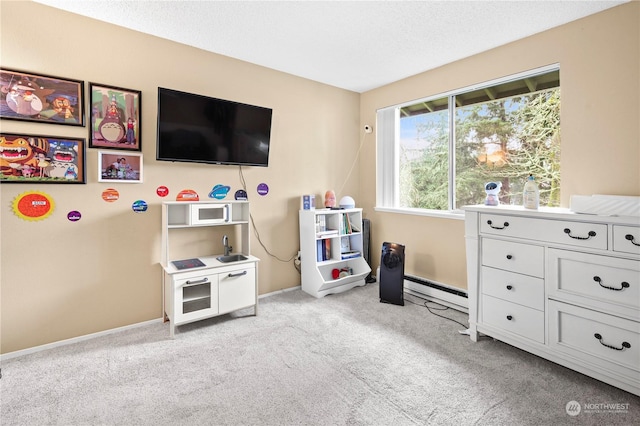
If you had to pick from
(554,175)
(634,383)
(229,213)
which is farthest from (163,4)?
(634,383)

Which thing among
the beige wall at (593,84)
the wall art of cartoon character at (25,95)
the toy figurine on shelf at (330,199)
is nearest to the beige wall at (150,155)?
the beige wall at (593,84)

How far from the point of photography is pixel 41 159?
89.1 inches

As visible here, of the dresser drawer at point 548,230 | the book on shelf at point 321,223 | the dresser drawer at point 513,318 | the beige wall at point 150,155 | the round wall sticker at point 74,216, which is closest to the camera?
the dresser drawer at point 548,230

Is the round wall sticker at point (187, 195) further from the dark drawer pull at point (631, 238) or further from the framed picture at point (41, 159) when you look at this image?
the dark drawer pull at point (631, 238)

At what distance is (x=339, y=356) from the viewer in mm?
2240

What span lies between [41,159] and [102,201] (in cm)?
47

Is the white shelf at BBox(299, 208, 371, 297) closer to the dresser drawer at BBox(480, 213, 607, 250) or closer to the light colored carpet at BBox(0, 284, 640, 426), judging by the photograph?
the light colored carpet at BBox(0, 284, 640, 426)

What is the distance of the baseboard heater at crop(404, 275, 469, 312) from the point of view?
3047mm

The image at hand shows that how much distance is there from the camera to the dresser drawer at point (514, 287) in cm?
211

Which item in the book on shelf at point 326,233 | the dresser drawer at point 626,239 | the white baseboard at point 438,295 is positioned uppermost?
the dresser drawer at point 626,239

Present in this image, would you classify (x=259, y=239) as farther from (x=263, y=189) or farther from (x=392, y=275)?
(x=392, y=275)

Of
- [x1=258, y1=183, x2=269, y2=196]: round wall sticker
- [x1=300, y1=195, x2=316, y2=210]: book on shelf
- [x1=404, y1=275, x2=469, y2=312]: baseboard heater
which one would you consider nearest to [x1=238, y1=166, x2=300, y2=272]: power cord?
[x1=258, y1=183, x2=269, y2=196]: round wall sticker

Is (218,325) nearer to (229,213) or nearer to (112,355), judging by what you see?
(112,355)

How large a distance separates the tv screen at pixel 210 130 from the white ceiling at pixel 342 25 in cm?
53
